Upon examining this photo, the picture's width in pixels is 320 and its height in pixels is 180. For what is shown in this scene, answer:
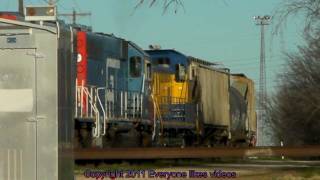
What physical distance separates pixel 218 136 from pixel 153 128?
8.36 meters

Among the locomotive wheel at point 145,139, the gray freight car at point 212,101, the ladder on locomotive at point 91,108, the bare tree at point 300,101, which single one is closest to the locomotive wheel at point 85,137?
the ladder on locomotive at point 91,108

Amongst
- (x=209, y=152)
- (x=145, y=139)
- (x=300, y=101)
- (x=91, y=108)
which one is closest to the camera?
(x=209, y=152)

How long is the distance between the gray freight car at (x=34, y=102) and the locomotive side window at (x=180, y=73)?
22.3 m

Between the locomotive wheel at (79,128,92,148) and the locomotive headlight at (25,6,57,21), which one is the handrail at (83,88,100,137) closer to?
the locomotive wheel at (79,128,92,148)

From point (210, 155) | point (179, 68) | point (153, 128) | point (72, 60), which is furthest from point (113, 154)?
point (179, 68)

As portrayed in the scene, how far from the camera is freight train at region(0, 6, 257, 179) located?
6.14 m

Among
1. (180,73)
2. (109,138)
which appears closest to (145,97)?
(109,138)

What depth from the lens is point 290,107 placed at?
58500 mm

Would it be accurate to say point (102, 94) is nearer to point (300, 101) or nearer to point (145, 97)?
point (145, 97)

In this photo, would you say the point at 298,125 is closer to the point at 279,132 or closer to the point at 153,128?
the point at 279,132

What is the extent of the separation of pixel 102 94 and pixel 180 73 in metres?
7.75

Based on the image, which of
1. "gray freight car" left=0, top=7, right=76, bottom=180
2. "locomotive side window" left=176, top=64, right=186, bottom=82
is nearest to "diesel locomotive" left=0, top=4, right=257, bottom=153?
"locomotive side window" left=176, top=64, right=186, bottom=82

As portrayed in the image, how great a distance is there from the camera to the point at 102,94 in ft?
70.0

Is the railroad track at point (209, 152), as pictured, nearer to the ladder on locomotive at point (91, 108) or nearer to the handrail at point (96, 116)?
the ladder on locomotive at point (91, 108)
